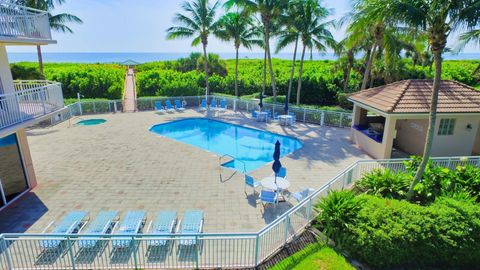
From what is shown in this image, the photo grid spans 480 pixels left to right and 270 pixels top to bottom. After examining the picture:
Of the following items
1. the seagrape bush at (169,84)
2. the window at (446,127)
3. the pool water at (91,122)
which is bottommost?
the pool water at (91,122)

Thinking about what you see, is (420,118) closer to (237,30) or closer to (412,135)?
(412,135)

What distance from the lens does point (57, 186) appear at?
12078 mm

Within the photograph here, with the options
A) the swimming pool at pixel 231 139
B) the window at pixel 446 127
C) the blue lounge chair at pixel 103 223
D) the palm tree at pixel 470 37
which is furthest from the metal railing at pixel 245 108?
the blue lounge chair at pixel 103 223

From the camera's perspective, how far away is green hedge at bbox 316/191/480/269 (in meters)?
8.16

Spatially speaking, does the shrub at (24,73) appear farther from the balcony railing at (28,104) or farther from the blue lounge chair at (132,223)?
the blue lounge chair at (132,223)

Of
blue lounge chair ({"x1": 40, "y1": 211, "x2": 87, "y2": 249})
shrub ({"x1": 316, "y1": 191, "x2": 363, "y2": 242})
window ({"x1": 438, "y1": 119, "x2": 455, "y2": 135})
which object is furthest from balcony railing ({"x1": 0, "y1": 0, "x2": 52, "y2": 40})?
window ({"x1": 438, "y1": 119, "x2": 455, "y2": 135})

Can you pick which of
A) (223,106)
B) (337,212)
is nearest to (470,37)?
(337,212)

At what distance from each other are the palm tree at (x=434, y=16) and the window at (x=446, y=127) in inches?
240

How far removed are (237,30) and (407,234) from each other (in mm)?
21903

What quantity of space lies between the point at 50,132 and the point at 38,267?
47.6 feet

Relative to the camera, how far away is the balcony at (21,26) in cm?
953

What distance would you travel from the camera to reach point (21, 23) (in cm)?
1024

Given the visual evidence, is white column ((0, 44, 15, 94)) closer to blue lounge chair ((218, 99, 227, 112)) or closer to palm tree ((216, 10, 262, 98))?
blue lounge chair ((218, 99, 227, 112))

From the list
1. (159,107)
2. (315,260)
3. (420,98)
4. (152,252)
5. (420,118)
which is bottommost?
(315,260)
